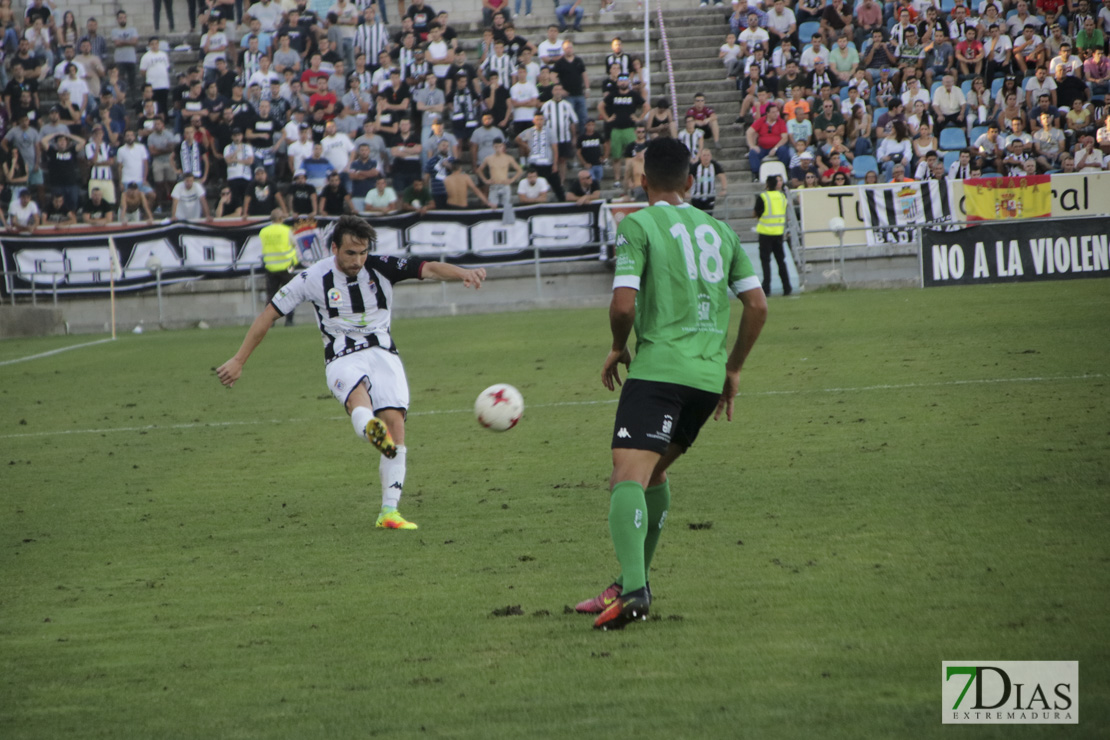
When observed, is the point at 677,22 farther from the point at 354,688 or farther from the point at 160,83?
the point at 354,688

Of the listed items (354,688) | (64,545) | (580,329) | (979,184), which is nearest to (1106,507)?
(354,688)

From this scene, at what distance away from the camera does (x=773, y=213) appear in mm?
20047

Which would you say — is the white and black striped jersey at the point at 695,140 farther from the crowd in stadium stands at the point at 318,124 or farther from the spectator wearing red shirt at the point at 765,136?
the spectator wearing red shirt at the point at 765,136

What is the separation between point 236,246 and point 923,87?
47.8 feet

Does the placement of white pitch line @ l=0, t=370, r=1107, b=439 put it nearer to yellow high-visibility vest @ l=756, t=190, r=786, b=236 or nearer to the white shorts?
the white shorts

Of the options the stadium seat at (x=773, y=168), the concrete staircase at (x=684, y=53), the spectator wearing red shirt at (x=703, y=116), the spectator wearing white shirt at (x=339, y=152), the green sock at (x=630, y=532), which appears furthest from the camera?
the concrete staircase at (x=684, y=53)

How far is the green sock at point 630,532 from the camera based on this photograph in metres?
4.80

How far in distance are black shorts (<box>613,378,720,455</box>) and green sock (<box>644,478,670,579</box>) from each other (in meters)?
0.38

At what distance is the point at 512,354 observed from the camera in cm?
1573

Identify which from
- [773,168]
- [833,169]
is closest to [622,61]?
[773,168]

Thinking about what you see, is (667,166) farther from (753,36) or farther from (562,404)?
(753,36)

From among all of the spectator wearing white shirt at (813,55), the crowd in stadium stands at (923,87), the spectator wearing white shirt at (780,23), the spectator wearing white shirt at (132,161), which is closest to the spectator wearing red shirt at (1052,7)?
the crowd in stadium stands at (923,87)

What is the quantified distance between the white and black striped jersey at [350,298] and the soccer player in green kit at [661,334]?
8.66ft

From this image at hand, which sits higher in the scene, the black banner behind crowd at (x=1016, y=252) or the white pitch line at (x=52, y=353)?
the black banner behind crowd at (x=1016, y=252)
